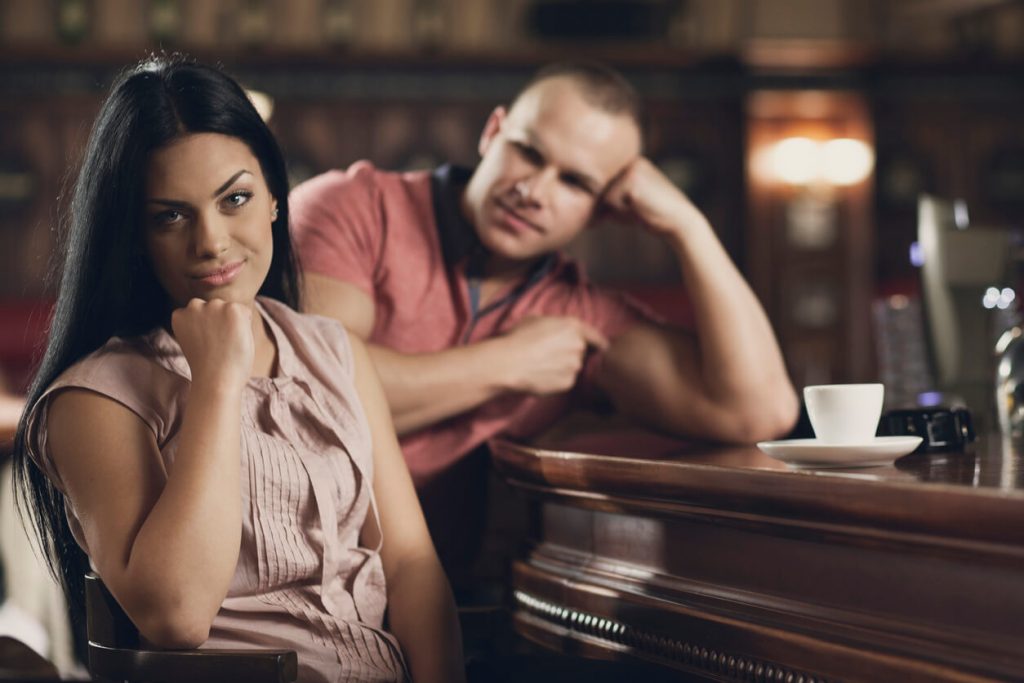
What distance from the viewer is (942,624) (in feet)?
3.02

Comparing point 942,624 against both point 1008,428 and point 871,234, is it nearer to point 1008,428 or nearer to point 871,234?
point 1008,428

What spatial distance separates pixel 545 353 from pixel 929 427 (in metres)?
0.66

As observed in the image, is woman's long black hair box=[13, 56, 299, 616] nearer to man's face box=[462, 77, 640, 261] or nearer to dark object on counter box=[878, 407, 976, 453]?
man's face box=[462, 77, 640, 261]

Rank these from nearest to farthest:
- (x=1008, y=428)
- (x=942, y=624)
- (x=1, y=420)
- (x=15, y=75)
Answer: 1. (x=942, y=624)
2. (x=1008, y=428)
3. (x=1, y=420)
4. (x=15, y=75)

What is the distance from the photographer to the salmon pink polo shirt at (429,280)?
1953 millimetres

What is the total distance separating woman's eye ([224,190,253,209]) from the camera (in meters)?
1.30

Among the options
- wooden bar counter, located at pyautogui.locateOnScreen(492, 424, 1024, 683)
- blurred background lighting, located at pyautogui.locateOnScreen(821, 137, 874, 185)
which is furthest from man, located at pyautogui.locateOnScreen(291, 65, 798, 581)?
blurred background lighting, located at pyautogui.locateOnScreen(821, 137, 874, 185)

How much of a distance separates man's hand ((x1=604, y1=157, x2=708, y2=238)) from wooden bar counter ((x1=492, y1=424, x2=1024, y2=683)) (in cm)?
53

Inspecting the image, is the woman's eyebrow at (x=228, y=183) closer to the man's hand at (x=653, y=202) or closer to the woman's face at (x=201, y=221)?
the woman's face at (x=201, y=221)

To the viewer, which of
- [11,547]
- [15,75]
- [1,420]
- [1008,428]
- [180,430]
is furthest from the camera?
[15,75]

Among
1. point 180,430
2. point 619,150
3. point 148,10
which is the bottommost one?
point 180,430

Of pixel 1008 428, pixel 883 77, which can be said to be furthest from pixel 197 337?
pixel 883 77

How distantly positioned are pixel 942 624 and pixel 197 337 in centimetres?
76

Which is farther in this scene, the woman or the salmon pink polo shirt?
the salmon pink polo shirt
